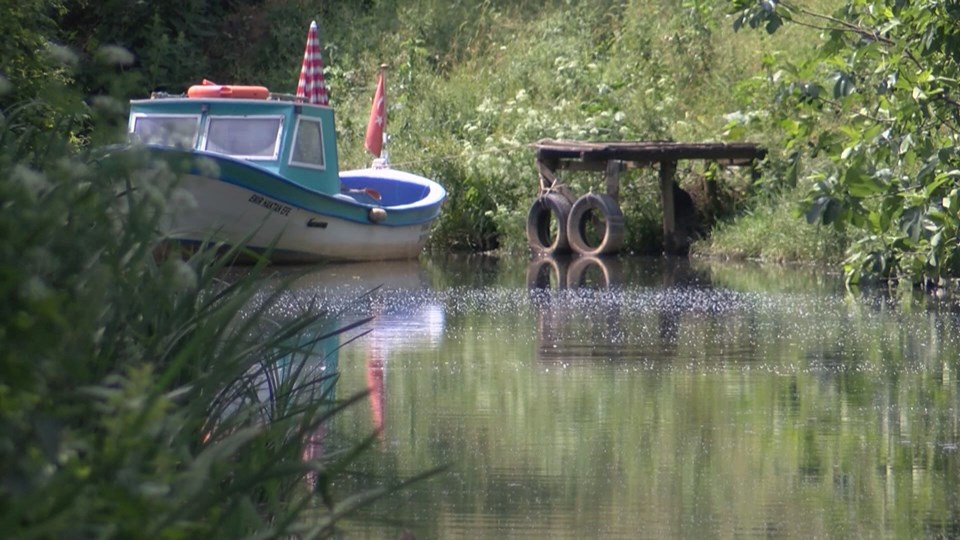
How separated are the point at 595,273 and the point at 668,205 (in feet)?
10.2

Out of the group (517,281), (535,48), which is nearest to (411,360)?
(517,281)

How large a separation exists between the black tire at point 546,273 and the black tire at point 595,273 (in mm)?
95

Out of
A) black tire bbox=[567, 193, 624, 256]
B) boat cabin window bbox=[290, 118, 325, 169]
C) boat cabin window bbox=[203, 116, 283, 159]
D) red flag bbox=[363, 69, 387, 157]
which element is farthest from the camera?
red flag bbox=[363, 69, 387, 157]

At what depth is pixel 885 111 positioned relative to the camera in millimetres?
11992

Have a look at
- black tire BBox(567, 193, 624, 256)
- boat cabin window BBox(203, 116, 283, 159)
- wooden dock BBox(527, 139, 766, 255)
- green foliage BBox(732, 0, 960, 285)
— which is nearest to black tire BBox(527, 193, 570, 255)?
wooden dock BBox(527, 139, 766, 255)

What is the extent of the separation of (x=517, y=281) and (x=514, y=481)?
33.4 feet

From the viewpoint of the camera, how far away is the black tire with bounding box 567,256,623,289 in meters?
16.2

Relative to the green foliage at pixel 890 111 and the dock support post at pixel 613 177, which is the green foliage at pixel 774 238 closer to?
the dock support post at pixel 613 177

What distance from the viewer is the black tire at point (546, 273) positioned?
53.4ft

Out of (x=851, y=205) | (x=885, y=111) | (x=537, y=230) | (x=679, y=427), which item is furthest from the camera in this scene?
(x=537, y=230)

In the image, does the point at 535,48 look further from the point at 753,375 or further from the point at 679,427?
Answer: the point at 679,427

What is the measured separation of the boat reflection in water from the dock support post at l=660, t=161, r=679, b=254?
→ 2988 mm

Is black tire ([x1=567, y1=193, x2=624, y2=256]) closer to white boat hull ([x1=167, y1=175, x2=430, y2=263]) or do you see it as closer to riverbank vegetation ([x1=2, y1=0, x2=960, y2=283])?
riverbank vegetation ([x1=2, y1=0, x2=960, y2=283])

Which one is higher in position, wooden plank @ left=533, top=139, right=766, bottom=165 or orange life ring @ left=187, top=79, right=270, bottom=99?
orange life ring @ left=187, top=79, right=270, bottom=99
